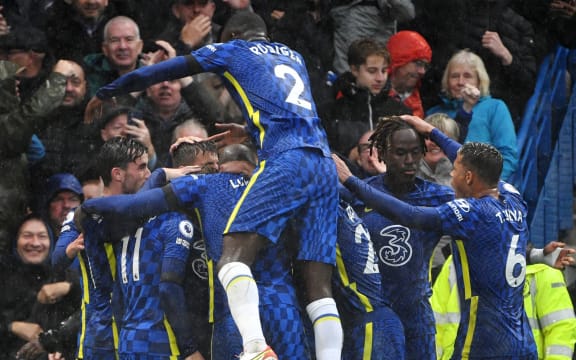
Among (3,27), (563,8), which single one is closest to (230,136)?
(3,27)

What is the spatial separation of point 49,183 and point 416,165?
3.82 m

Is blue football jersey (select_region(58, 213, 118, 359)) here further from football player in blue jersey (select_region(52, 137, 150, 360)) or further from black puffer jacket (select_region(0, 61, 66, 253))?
black puffer jacket (select_region(0, 61, 66, 253))

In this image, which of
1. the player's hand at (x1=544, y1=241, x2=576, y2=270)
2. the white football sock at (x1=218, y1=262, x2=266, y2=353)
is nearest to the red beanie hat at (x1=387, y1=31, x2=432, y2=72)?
the player's hand at (x1=544, y1=241, x2=576, y2=270)

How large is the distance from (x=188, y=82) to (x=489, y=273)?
4.17 meters

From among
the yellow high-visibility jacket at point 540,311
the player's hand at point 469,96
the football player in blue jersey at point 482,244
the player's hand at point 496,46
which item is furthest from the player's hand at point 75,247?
the player's hand at point 496,46

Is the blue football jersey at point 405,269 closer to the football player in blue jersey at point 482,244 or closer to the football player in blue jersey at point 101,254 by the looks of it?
the football player in blue jersey at point 482,244

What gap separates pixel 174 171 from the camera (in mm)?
9742

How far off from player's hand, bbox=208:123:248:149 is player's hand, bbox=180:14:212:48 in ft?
9.05

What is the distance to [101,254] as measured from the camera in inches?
382

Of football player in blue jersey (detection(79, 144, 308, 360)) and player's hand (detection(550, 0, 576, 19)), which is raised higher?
player's hand (detection(550, 0, 576, 19))

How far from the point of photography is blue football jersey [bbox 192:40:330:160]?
9.00m

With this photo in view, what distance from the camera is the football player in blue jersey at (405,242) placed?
9969 millimetres

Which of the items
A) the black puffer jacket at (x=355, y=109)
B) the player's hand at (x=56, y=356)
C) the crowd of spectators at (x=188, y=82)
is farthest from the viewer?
the black puffer jacket at (x=355, y=109)

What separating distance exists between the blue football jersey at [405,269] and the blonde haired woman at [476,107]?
3046 millimetres
